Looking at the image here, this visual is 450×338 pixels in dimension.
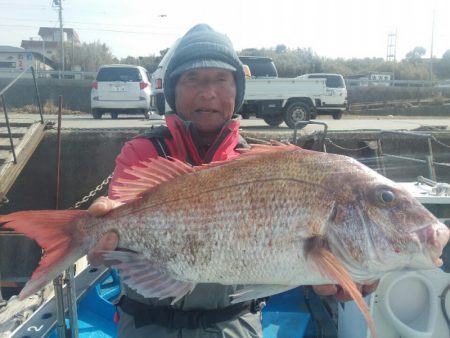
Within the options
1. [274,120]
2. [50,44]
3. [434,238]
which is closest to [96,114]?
[274,120]

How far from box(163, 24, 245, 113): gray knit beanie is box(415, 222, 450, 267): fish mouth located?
128cm

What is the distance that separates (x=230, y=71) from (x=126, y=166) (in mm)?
768

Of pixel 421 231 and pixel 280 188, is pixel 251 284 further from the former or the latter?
pixel 421 231

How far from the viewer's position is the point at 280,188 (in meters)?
1.74

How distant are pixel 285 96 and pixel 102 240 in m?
11.7

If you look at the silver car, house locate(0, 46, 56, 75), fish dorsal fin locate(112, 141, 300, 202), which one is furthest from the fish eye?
house locate(0, 46, 56, 75)

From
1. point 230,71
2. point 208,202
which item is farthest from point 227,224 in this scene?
point 230,71

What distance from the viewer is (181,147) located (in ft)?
7.59

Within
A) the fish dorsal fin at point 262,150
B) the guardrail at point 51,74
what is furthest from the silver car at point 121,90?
the guardrail at point 51,74

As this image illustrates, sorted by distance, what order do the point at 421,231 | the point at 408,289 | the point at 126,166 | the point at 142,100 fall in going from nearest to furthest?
the point at 421,231 < the point at 126,166 < the point at 408,289 < the point at 142,100

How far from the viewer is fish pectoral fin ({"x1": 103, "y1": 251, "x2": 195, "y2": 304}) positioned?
5.78 ft

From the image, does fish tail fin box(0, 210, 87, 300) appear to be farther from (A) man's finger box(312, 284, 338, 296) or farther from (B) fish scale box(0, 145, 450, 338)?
(A) man's finger box(312, 284, 338, 296)

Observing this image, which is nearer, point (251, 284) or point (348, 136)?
point (251, 284)

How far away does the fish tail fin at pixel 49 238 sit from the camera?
1760 millimetres
